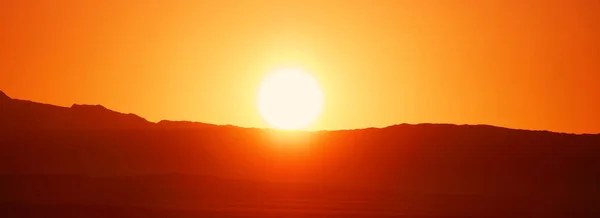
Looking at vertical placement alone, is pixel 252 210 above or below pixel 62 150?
below

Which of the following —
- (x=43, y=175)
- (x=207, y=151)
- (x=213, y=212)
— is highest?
(x=207, y=151)

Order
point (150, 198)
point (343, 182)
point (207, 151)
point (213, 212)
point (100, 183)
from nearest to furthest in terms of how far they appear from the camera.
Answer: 1. point (213, 212)
2. point (150, 198)
3. point (100, 183)
4. point (343, 182)
5. point (207, 151)

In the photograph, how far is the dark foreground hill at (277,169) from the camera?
135ft

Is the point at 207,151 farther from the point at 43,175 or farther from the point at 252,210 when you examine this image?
the point at 252,210

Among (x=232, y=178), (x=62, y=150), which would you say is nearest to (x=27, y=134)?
(x=62, y=150)

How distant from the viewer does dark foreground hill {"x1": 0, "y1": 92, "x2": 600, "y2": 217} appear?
135 ft

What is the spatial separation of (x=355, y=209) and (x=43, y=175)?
1586cm

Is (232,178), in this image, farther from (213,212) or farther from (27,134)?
(27,134)

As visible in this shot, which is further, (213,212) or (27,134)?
(27,134)

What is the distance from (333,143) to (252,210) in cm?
1810

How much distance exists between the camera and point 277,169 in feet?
172

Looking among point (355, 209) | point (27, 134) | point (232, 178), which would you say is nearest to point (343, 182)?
point (232, 178)

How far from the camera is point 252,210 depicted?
39625 mm

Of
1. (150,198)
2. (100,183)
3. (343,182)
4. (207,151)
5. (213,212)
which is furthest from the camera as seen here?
(207,151)
